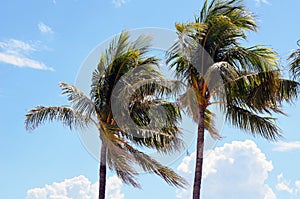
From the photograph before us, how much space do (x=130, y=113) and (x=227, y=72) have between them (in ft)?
12.3

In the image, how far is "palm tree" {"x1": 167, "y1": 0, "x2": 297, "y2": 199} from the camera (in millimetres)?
15453

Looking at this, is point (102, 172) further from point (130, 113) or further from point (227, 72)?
point (227, 72)

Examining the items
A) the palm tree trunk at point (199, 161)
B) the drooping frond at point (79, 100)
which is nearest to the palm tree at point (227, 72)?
the palm tree trunk at point (199, 161)

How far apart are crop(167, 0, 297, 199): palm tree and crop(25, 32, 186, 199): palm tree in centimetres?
103

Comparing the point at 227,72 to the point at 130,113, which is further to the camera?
the point at 130,113

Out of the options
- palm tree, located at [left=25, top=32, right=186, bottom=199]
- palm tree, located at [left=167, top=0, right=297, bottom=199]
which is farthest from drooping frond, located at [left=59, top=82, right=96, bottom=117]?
palm tree, located at [left=167, top=0, right=297, bottom=199]

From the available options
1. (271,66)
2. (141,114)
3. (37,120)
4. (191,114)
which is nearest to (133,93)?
(141,114)

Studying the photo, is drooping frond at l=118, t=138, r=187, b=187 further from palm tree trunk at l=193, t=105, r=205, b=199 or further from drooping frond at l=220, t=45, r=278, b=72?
drooping frond at l=220, t=45, r=278, b=72

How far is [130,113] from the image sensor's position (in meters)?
17.3

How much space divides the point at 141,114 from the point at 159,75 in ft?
4.58

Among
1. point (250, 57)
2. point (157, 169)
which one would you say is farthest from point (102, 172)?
point (250, 57)

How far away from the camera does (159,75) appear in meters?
17.1

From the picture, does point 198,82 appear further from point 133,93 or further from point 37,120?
point 37,120

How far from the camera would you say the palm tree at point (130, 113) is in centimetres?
1567
